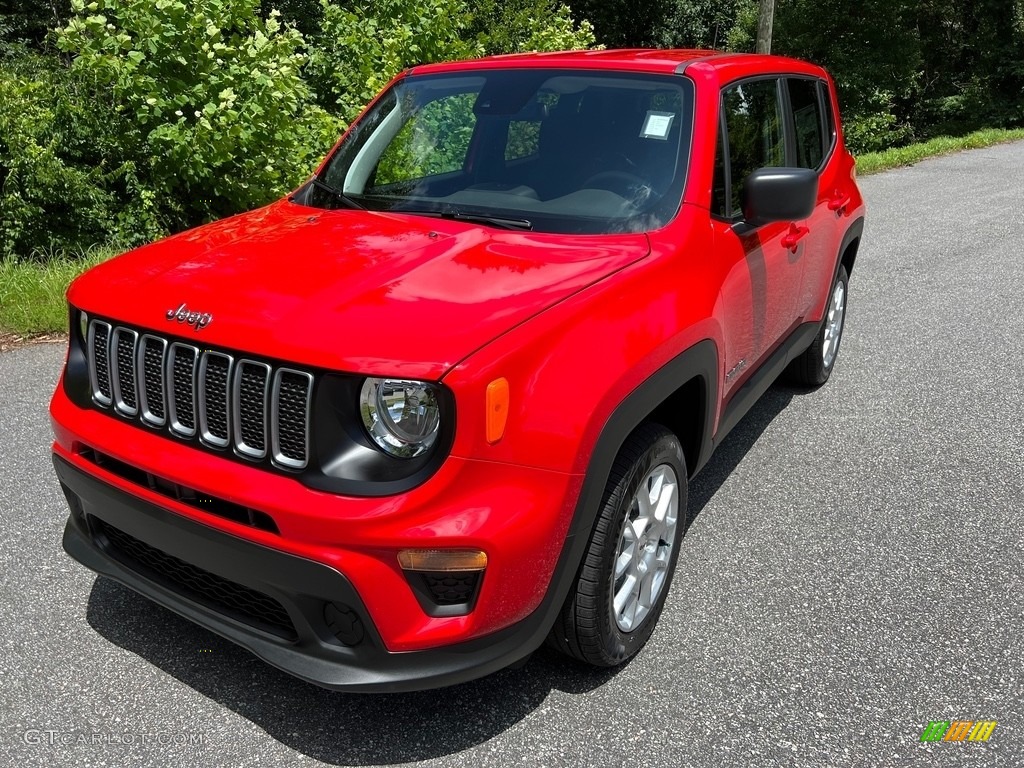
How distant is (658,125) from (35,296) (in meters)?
4.66

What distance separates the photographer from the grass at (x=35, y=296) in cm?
577

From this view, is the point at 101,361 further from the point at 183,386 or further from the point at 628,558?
the point at 628,558

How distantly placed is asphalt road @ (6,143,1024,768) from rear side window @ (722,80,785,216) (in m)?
1.39

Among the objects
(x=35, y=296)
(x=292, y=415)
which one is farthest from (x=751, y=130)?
(x=35, y=296)

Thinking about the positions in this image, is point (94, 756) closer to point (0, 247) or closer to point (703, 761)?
point (703, 761)

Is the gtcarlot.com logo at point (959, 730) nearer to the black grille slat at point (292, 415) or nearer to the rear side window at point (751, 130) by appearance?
the rear side window at point (751, 130)

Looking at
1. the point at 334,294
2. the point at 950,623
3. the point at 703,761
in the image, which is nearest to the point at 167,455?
the point at 334,294

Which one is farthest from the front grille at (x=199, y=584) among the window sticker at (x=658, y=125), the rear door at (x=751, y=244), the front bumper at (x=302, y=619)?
the window sticker at (x=658, y=125)

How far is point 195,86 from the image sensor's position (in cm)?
704

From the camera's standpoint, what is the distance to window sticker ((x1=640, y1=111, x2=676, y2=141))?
3.24m

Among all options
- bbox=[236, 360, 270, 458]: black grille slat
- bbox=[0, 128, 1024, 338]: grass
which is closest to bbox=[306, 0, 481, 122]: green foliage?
bbox=[0, 128, 1024, 338]: grass

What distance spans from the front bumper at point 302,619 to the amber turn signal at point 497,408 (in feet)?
1.61

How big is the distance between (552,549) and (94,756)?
1361mm

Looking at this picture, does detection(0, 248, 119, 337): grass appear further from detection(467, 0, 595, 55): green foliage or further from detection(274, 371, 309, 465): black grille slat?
detection(467, 0, 595, 55): green foliage
